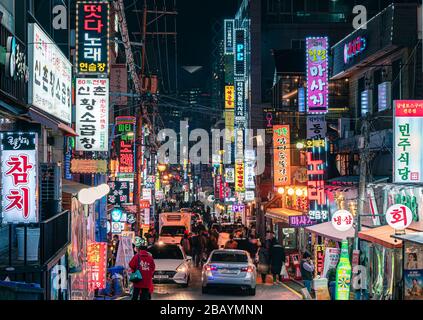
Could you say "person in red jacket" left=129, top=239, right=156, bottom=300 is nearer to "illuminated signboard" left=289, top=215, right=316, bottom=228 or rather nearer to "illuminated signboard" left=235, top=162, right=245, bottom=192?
"illuminated signboard" left=289, top=215, right=316, bottom=228

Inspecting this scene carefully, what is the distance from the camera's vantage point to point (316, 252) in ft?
84.7

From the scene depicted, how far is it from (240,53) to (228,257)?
44903 millimetres

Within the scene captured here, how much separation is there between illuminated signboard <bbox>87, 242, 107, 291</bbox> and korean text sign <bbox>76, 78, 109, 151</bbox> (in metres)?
4.30

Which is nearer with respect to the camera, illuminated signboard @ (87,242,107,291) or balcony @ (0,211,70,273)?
balcony @ (0,211,70,273)

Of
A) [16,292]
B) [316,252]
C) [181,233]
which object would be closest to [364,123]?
[316,252]

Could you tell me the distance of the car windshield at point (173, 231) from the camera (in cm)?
3628

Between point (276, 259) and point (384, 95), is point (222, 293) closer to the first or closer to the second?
point (276, 259)

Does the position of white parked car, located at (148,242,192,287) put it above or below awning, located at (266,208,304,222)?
below

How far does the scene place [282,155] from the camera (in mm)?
37719

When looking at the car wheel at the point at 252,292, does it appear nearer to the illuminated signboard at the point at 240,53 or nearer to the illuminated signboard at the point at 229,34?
the illuminated signboard at the point at 240,53

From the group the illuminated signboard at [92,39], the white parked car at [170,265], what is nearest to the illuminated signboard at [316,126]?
the white parked car at [170,265]

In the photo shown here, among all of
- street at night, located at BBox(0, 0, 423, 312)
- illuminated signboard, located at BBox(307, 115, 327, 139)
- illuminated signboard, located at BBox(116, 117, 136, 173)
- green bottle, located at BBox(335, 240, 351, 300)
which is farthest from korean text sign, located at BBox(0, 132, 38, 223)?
illuminated signboard, located at BBox(116, 117, 136, 173)

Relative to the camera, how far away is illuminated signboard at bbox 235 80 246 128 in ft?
199
